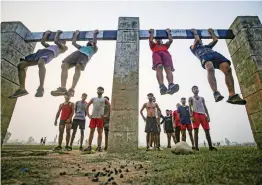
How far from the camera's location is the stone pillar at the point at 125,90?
5012 mm

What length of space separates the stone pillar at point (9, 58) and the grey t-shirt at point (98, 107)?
280 centimetres

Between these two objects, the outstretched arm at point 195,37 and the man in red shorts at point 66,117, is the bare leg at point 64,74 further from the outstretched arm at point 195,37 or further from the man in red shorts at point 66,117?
the outstretched arm at point 195,37

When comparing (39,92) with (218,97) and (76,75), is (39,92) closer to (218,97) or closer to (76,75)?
(76,75)

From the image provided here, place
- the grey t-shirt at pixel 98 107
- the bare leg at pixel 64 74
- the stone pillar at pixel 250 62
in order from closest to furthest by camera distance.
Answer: the bare leg at pixel 64 74, the stone pillar at pixel 250 62, the grey t-shirt at pixel 98 107

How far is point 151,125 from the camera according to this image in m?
7.32

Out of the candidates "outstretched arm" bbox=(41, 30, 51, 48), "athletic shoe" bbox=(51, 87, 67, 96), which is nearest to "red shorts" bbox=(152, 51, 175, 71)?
"athletic shoe" bbox=(51, 87, 67, 96)

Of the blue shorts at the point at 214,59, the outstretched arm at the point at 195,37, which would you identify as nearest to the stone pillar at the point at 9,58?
the outstretched arm at the point at 195,37

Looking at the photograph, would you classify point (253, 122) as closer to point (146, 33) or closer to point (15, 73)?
point (146, 33)

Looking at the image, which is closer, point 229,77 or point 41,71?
point 229,77

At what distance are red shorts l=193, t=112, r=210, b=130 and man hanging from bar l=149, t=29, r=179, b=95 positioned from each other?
227 centimetres

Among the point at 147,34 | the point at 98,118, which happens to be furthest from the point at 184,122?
the point at 147,34

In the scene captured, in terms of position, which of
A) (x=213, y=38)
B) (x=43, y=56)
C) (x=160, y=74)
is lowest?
(x=160, y=74)

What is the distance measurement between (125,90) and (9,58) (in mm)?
4272

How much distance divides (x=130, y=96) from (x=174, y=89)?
1354 mm
